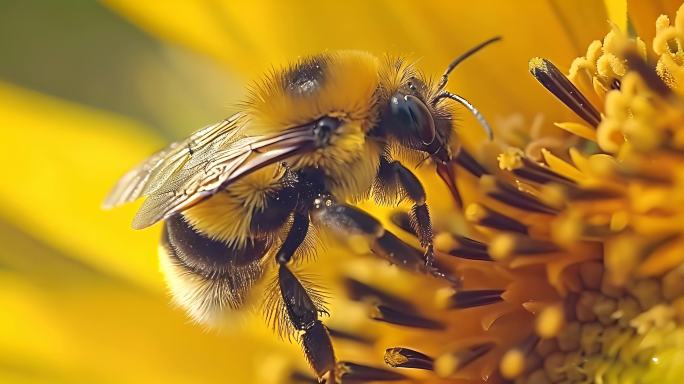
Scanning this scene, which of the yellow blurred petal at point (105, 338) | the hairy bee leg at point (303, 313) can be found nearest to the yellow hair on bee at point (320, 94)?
the hairy bee leg at point (303, 313)

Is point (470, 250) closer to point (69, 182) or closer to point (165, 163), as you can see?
point (165, 163)

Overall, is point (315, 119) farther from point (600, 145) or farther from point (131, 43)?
point (131, 43)

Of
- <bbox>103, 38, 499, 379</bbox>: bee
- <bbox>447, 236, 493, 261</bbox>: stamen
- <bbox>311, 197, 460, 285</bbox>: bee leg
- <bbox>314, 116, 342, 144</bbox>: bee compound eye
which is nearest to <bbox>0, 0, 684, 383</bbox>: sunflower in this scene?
<bbox>447, 236, 493, 261</bbox>: stamen

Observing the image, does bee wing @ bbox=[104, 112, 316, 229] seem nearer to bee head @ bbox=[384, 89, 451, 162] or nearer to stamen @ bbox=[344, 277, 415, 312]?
bee head @ bbox=[384, 89, 451, 162]

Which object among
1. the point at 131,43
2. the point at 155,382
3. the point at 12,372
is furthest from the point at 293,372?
the point at 131,43

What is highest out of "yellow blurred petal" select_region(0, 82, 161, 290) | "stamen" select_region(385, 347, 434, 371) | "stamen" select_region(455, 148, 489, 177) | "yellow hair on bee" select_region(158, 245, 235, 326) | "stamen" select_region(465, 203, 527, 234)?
"yellow blurred petal" select_region(0, 82, 161, 290)

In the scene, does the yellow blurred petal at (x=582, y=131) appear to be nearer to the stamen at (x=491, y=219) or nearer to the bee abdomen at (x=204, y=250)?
the stamen at (x=491, y=219)

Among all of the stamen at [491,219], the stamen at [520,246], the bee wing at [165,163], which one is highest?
the bee wing at [165,163]
